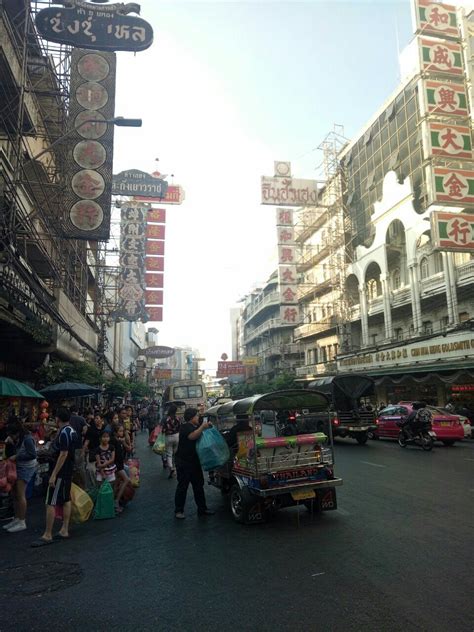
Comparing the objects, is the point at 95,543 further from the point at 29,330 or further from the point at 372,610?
the point at 29,330

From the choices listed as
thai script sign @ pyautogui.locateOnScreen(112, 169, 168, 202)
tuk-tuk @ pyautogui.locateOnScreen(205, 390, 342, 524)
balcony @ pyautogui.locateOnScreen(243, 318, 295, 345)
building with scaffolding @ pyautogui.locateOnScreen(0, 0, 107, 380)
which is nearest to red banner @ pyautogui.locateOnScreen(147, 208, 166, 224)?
thai script sign @ pyautogui.locateOnScreen(112, 169, 168, 202)

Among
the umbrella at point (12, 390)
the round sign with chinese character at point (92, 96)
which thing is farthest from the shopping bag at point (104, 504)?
the round sign with chinese character at point (92, 96)

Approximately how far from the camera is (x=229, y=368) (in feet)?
212

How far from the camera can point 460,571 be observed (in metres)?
4.65

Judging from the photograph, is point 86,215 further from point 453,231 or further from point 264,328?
point 264,328

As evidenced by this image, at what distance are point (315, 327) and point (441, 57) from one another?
29.7 metres

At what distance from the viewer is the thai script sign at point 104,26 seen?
1539 centimetres

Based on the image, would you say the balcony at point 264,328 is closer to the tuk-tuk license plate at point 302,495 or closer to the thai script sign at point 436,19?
the thai script sign at point 436,19

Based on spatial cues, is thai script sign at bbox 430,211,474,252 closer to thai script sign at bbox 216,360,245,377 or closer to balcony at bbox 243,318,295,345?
balcony at bbox 243,318,295,345

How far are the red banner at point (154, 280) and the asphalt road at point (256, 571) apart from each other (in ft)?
90.2

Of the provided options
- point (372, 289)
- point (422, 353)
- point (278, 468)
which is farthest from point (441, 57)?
point (278, 468)

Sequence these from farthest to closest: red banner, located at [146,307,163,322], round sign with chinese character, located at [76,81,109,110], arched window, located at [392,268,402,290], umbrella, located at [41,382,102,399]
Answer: red banner, located at [146,307,163,322] → arched window, located at [392,268,402,290] → round sign with chinese character, located at [76,81,109,110] → umbrella, located at [41,382,102,399]

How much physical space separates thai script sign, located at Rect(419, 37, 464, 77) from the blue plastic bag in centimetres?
2132

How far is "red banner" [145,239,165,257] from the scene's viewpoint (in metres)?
35.0
